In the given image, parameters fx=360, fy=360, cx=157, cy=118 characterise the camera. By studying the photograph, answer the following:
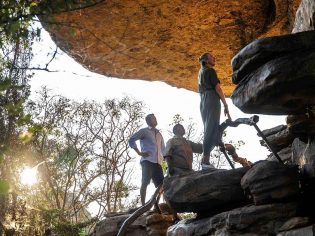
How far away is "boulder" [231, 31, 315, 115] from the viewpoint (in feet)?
15.7

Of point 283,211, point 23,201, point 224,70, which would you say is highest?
point 224,70

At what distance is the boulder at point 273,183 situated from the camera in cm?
484

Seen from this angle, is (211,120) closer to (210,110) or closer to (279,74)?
(210,110)

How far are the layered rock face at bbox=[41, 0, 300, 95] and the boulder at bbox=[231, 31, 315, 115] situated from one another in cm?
491

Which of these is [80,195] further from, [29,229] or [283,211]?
[283,211]

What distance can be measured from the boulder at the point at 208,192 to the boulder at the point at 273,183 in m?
0.42

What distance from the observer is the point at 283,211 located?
187 inches

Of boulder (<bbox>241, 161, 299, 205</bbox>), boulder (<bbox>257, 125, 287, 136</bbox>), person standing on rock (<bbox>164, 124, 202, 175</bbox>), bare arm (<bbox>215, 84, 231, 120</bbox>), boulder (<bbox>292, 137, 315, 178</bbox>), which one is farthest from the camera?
boulder (<bbox>257, 125, 287, 136</bbox>)

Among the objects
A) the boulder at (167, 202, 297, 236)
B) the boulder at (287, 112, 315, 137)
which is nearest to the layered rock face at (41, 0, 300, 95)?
the boulder at (287, 112, 315, 137)

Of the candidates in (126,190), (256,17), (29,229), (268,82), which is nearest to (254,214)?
(268,82)

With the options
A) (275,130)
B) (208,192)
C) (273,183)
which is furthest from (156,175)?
(273,183)

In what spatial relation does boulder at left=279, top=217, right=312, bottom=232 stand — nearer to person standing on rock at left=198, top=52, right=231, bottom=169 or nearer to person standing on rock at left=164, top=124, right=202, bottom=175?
person standing on rock at left=198, top=52, right=231, bottom=169

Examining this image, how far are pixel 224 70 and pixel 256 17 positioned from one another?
9.09ft

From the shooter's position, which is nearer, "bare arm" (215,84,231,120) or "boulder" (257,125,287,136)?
"bare arm" (215,84,231,120)
